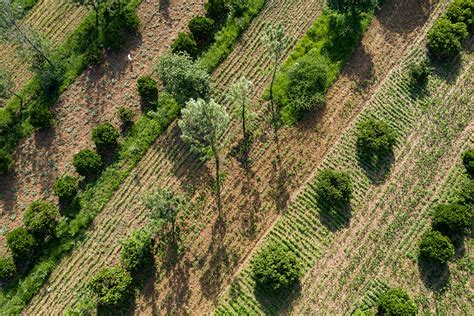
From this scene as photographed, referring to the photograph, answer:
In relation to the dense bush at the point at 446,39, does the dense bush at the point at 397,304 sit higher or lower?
lower

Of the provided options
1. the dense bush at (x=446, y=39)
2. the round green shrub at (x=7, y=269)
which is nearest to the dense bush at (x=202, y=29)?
the dense bush at (x=446, y=39)

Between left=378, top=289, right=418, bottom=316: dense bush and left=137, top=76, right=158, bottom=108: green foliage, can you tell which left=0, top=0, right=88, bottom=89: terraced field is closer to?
left=137, top=76, right=158, bottom=108: green foliage

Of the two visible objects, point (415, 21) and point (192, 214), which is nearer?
point (192, 214)

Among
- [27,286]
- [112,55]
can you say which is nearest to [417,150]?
[112,55]

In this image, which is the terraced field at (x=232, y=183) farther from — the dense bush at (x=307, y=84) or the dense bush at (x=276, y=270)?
the dense bush at (x=276, y=270)

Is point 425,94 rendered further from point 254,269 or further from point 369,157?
point 254,269

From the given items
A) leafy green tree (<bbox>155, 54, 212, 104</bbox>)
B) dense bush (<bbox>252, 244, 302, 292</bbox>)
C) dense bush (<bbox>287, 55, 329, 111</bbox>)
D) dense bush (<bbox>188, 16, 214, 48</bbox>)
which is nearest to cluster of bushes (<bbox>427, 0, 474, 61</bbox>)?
dense bush (<bbox>287, 55, 329, 111</bbox>)

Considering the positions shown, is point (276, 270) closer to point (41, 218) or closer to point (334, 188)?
point (334, 188)
